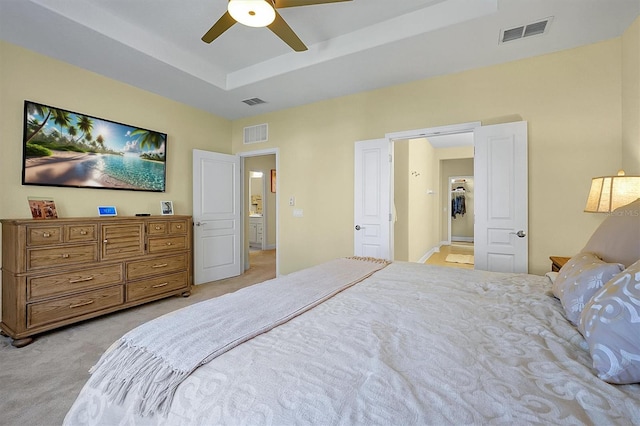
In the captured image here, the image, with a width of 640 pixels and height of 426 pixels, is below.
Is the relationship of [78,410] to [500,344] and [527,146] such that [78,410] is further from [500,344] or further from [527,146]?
[527,146]

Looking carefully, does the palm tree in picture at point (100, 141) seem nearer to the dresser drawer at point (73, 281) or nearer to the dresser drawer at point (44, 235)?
the dresser drawer at point (44, 235)

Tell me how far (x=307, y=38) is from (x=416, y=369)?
311 centimetres

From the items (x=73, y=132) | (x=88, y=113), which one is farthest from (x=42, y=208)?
(x=88, y=113)

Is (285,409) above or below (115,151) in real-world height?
below

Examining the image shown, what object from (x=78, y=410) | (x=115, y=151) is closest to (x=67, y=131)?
(x=115, y=151)

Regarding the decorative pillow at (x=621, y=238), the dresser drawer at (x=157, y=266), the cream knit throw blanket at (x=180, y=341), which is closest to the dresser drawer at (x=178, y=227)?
the dresser drawer at (x=157, y=266)

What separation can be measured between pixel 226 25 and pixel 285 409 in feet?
8.04

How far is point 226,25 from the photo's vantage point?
210cm

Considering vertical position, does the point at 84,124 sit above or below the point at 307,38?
below

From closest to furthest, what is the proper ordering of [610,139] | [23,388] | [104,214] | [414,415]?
[414,415] → [23,388] → [610,139] → [104,214]

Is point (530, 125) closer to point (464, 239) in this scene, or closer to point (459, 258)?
point (459, 258)

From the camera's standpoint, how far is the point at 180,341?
95 cm

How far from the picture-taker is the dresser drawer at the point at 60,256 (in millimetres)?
2445

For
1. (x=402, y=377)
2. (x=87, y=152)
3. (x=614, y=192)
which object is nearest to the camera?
(x=402, y=377)
